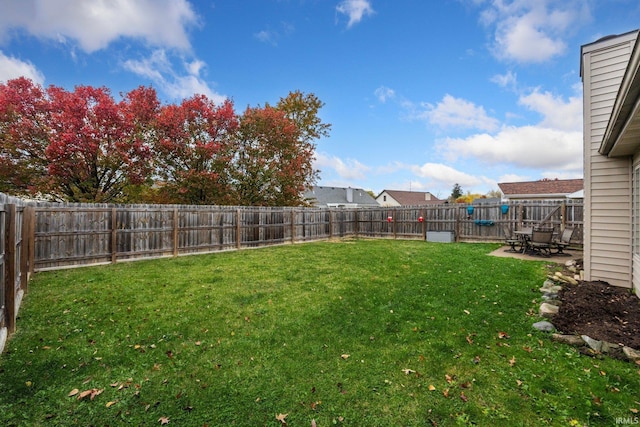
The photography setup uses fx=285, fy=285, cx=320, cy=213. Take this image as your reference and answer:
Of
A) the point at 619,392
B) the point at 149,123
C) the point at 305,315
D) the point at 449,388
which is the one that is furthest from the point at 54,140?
the point at 619,392

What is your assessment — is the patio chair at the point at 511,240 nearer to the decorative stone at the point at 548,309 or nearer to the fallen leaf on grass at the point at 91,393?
the decorative stone at the point at 548,309

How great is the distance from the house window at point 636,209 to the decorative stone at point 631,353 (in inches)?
116

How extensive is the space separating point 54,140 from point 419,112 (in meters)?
16.2

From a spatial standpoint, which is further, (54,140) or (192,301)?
(54,140)

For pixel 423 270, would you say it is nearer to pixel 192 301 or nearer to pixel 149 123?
pixel 192 301

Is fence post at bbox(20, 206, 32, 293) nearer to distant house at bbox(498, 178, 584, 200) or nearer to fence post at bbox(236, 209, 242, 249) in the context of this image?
fence post at bbox(236, 209, 242, 249)

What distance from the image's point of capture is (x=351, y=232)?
16.8 m

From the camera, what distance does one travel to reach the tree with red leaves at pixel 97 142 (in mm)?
10852

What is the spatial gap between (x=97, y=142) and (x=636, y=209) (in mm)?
15910

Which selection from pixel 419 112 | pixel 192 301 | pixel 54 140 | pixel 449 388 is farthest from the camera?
pixel 419 112

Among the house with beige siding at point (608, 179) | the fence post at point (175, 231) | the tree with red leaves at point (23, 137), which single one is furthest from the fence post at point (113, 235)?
the house with beige siding at point (608, 179)

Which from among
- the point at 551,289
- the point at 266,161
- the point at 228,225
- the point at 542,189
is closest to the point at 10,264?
the point at 228,225

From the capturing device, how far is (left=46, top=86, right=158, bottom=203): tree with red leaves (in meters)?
10.9

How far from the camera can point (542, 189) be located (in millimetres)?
23828
